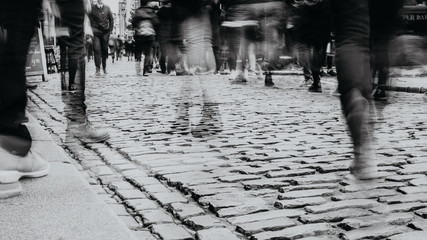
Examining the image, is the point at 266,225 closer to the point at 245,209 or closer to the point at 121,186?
the point at 245,209

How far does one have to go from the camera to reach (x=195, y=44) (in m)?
5.78

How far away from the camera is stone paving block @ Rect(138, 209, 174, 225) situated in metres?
2.79

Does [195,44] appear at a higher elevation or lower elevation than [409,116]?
higher

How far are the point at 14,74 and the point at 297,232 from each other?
5.13ft

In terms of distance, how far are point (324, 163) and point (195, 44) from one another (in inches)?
88.1

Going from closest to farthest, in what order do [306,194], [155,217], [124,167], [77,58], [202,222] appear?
[202,222] < [155,217] < [306,194] < [124,167] < [77,58]

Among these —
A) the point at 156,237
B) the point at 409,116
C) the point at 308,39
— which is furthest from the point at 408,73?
the point at 156,237

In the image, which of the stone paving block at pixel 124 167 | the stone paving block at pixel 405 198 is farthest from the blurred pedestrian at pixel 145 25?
the stone paving block at pixel 405 198

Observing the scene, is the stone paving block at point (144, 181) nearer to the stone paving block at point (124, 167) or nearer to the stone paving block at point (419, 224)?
the stone paving block at point (124, 167)

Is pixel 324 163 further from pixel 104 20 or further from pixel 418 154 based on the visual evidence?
pixel 104 20

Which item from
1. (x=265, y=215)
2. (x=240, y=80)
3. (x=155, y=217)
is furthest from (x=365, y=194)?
(x=240, y=80)

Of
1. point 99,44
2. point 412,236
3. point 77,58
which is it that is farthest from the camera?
point 99,44

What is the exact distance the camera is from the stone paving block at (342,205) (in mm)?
2906

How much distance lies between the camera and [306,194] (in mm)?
3193
